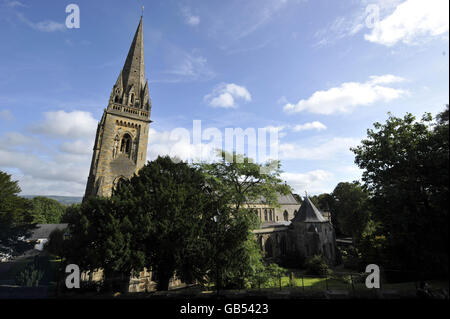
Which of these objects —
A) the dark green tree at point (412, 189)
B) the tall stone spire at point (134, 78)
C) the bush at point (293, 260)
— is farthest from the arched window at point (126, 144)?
the bush at point (293, 260)

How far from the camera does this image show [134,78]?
29.4 m

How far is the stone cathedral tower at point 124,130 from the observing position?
23.3 meters

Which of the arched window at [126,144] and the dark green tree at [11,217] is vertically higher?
the arched window at [126,144]

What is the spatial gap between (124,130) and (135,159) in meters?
4.22

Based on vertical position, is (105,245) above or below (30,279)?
above

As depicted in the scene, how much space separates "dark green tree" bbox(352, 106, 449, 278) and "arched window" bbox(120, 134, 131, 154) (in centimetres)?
2625

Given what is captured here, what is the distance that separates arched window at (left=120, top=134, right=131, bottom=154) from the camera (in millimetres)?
26178

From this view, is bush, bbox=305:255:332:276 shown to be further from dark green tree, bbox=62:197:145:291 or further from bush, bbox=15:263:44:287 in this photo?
bush, bbox=15:263:44:287

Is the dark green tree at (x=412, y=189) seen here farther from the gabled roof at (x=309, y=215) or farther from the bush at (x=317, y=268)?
the gabled roof at (x=309, y=215)

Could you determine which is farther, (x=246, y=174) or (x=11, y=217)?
(x=11, y=217)

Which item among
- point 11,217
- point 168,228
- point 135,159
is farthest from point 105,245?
point 11,217

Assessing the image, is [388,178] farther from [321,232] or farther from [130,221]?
[321,232]

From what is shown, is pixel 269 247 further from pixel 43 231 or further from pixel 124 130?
pixel 43 231

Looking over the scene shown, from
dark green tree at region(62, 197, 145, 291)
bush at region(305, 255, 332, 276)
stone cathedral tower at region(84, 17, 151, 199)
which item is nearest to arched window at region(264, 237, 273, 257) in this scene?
bush at region(305, 255, 332, 276)
